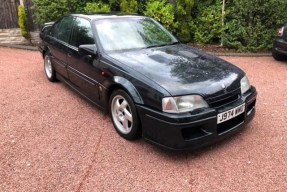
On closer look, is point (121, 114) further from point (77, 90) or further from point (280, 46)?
point (280, 46)

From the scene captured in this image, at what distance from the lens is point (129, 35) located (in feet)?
14.8

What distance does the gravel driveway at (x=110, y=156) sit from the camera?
309cm

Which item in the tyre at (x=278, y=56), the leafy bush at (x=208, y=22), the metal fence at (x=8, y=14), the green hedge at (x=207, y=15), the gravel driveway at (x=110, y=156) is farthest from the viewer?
the metal fence at (x=8, y=14)

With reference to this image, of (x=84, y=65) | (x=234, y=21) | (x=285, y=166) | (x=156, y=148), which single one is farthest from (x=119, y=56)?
(x=234, y=21)

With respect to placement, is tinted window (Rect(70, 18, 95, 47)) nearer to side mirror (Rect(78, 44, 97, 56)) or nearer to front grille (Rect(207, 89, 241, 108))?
side mirror (Rect(78, 44, 97, 56))

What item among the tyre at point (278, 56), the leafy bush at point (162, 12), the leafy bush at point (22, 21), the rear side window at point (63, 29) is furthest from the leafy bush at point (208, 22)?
the leafy bush at point (22, 21)

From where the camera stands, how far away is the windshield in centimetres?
435

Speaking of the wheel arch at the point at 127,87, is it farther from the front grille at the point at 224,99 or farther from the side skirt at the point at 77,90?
the front grille at the point at 224,99

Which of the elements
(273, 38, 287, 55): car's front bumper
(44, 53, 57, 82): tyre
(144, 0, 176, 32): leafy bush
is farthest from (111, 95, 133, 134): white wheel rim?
(144, 0, 176, 32): leafy bush

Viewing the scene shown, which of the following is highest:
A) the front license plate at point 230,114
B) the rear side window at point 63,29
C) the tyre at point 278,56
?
the rear side window at point 63,29

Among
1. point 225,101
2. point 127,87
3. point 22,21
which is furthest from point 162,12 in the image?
point 225,101

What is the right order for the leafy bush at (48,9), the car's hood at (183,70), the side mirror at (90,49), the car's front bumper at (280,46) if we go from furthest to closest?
the leafy bush at (48,9)
the car's front bumper at (280,46)
the side mirror at (90,49)
the car's hood at (183,70)

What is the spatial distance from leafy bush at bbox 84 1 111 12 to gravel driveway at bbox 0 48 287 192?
5071 mm

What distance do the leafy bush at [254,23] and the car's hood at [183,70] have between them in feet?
16.1
